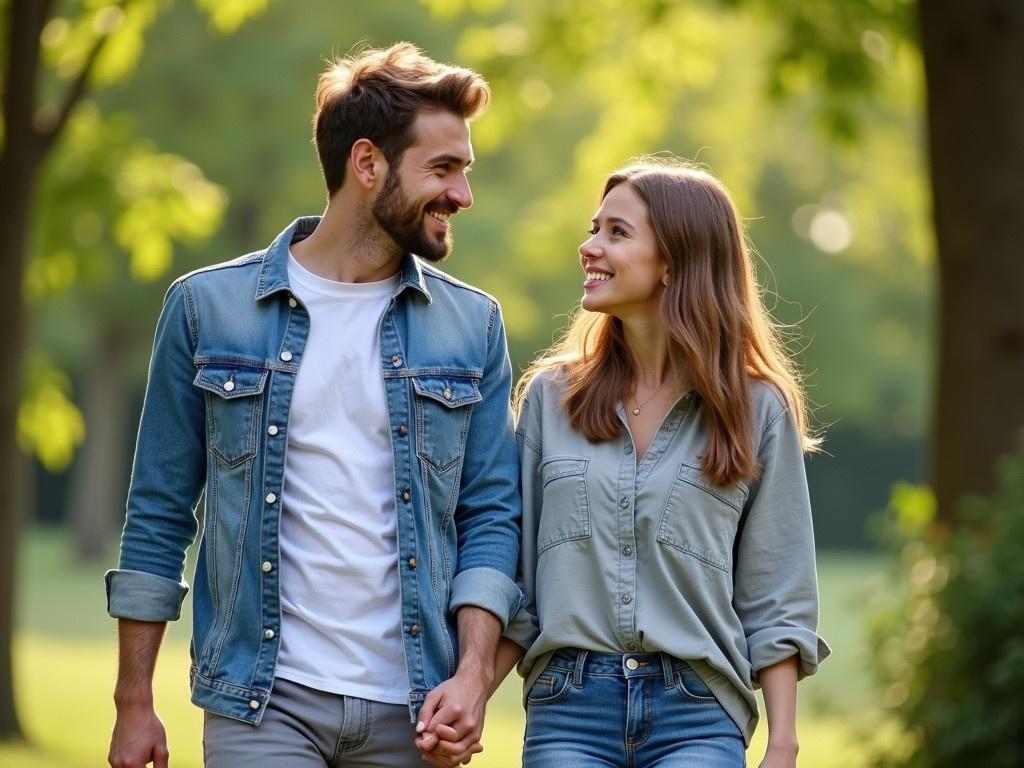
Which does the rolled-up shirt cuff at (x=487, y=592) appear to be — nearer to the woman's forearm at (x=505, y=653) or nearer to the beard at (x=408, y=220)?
the woman's forearm at (x=505, y=653)

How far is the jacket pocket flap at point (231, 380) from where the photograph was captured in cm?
381

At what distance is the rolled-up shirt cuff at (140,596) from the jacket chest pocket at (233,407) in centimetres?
31

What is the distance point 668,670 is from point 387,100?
1474mm

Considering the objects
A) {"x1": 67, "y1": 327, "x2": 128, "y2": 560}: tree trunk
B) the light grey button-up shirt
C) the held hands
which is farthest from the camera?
{"x1": 67, "y1": 327, "x2": 128, "y2": 560}: tree trunk

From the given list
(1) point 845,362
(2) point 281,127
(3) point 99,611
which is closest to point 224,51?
(2) point 281,127

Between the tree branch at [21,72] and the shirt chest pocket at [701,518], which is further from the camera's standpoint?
the tree branch at [21,72]

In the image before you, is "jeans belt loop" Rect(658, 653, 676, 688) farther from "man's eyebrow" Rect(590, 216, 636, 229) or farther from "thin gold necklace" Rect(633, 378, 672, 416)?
"man's eyebrow" Rect(590, 216, 636, 229)

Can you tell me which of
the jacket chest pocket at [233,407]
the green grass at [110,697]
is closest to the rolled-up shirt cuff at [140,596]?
the jacket chest pocket at [233,407]

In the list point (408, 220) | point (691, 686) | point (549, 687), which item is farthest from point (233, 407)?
point (691, 686)

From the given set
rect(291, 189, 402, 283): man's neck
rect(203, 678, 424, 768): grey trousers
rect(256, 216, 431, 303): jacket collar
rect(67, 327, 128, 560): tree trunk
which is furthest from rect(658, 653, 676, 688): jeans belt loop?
rect(67, 327, 128, 560): tree trunk

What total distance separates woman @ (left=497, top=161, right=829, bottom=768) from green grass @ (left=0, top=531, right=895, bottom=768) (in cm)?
160

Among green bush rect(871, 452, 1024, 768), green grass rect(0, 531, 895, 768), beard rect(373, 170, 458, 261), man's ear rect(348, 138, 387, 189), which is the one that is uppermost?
man's ear rect(348, 138, 387, 189)

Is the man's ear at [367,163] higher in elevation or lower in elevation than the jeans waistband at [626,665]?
higher

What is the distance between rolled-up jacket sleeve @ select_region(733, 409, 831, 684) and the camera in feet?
12.8
